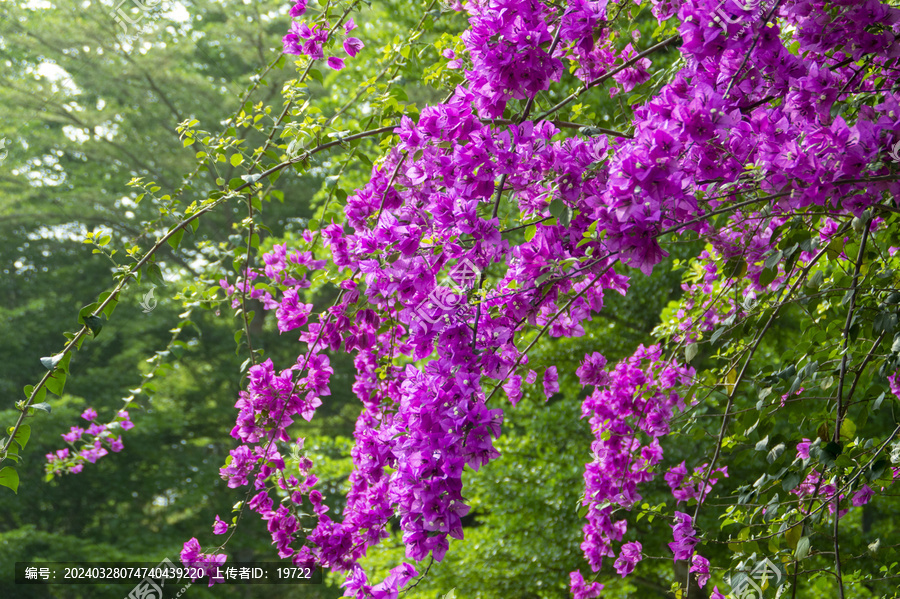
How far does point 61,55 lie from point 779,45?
35.2 ft

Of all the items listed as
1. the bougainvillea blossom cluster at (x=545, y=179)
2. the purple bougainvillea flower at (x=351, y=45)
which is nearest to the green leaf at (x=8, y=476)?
the bougainvillea blossom cluster at (x=545, y=179)

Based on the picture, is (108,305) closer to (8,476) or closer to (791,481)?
(8,476)

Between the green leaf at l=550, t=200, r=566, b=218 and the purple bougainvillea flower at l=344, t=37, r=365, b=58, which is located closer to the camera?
the green leaf at l=550, t=200, r=566, b=218

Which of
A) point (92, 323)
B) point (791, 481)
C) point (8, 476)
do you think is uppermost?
point (92, 323)

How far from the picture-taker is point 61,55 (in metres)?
9.60

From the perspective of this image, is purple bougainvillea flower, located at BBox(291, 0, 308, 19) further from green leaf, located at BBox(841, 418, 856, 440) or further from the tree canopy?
green leaf, located at BBox(841, 418, 856, 440)

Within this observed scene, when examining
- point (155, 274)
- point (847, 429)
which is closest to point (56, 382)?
point (155, 274)

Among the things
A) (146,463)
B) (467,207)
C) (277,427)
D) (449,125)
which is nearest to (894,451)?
(467,207)

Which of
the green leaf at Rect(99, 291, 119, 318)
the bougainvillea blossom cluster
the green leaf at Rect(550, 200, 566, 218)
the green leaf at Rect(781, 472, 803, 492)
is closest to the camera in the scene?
the bougainvillea blossom cluster

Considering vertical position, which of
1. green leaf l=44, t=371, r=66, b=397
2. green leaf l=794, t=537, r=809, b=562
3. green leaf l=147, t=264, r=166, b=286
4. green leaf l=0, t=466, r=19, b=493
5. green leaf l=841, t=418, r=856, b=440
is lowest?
green leaf l=794, t=537, r=809, b=562

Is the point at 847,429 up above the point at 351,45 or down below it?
below

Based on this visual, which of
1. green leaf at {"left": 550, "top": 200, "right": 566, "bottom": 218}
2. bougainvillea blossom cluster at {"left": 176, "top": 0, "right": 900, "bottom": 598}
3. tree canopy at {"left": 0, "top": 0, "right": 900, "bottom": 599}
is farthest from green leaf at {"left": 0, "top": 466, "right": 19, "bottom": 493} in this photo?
green leaf at {"left": 550, "top": 200, "right": 566, "bottom": 218}

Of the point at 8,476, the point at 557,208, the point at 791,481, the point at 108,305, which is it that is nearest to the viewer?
the point at 557,208

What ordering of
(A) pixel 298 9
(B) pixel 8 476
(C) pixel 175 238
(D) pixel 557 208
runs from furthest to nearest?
(A) pixel 298 9 → (C) pixel 175 238 → (B) pixel 8 476 → (D) pixel 557 208
